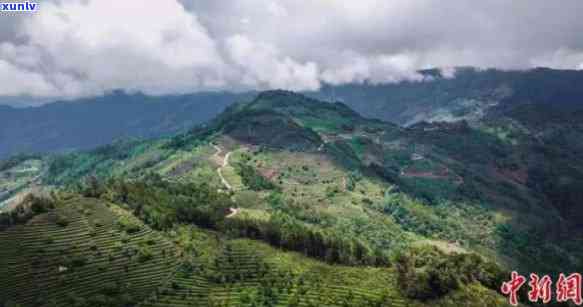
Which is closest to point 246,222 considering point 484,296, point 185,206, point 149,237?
point 185,206

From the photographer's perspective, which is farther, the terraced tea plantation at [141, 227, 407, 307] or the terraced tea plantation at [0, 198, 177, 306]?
the terraced tea plantation at [141, 227, 407, 307]

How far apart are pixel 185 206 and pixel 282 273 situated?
3619 cm

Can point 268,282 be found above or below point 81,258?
below

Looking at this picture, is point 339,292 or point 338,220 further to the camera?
point 338,220

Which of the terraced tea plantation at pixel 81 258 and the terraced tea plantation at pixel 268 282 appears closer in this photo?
the terraced tea plantation at pixel 81 258

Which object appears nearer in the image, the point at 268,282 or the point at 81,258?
the point at 81,258

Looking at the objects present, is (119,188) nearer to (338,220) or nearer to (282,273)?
(282,273)

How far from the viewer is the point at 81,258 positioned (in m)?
93.2

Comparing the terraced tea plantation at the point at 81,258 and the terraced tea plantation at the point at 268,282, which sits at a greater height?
the terraced tea plantation at the point at 81,258

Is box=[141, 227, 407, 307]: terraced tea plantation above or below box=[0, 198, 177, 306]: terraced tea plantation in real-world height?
below

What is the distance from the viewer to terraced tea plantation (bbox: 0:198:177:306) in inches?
3366

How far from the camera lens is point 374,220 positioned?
17712 cm

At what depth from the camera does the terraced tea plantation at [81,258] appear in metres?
85.5

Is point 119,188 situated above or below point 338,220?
above
